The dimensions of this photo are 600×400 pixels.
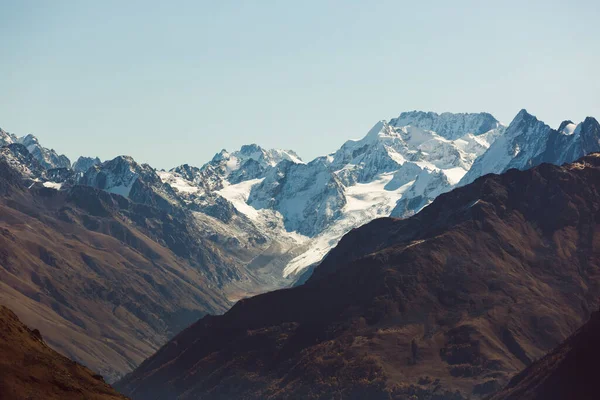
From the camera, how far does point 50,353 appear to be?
626 feet

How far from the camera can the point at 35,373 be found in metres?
172

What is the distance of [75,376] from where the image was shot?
7308 inches

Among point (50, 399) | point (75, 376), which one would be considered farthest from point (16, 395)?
point (75, 376)

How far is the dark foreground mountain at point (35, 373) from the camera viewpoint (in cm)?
16550

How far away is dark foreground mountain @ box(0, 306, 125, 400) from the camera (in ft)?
543

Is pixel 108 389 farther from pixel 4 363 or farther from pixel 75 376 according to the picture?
pixel 4 363

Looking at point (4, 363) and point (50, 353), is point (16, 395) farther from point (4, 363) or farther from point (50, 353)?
point (50, 353)

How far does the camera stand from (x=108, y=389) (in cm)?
19025

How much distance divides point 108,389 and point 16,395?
30.7 meters

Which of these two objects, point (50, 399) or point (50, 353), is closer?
point (50, 399)

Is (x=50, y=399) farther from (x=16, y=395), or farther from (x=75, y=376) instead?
(x=75, y=376)

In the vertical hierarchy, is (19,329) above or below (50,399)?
above

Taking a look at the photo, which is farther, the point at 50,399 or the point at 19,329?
the point at 19,329

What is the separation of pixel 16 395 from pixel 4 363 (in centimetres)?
925
